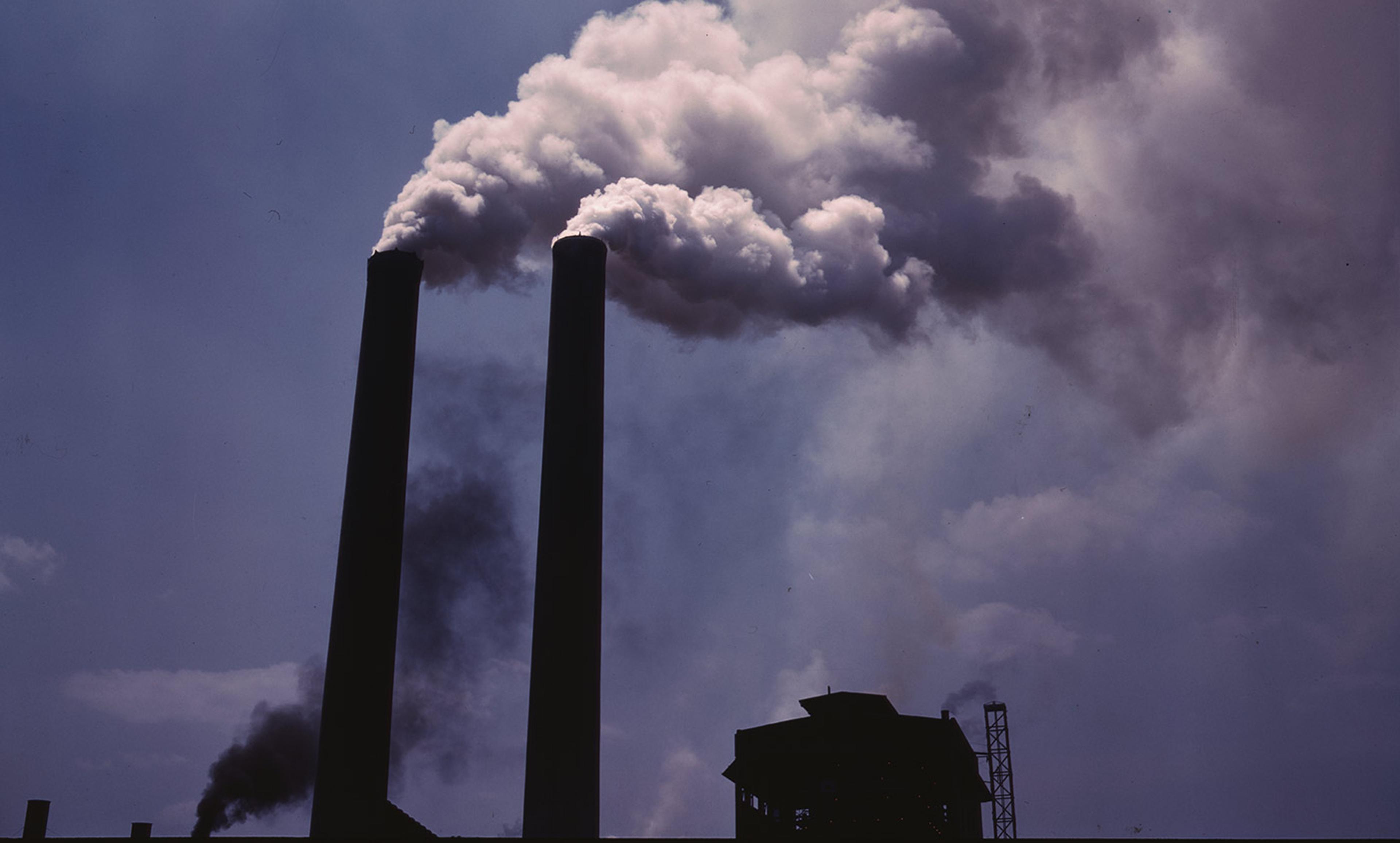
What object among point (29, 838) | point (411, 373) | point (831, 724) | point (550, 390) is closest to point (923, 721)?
point (831, 724)

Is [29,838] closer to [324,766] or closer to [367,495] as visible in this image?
[324,766]

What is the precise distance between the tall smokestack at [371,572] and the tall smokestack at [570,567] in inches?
161

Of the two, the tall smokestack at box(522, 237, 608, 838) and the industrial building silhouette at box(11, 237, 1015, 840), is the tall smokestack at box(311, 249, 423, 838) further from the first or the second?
the tall smokestack at box(522, 237, 608, 838)

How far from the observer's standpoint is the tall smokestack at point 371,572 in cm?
2516

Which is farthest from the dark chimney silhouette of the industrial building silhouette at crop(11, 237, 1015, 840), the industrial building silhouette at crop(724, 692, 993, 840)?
the industrial building silhouette at crop(724, 692, 993, 840)

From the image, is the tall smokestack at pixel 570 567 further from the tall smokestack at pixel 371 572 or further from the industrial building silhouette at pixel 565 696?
the tall smokestack at pixel 371 572

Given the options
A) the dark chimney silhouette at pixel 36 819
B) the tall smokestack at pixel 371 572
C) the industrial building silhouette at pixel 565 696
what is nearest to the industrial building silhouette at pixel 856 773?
the industrial building silhouette at pixel 565 696

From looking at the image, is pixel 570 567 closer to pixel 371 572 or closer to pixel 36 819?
pixel 371 572

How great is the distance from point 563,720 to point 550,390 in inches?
314

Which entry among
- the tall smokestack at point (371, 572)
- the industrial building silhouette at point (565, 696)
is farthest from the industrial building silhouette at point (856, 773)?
the tall smokestack at point (371, 572)

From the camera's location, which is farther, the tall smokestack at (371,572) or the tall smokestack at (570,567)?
the tall smokestack at (371,572)

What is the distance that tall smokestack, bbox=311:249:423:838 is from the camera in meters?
25.2

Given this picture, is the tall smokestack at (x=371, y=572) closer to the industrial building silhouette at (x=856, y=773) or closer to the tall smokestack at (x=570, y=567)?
the tall smokestack at (x=570, y=567)

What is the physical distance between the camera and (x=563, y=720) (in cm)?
2405
